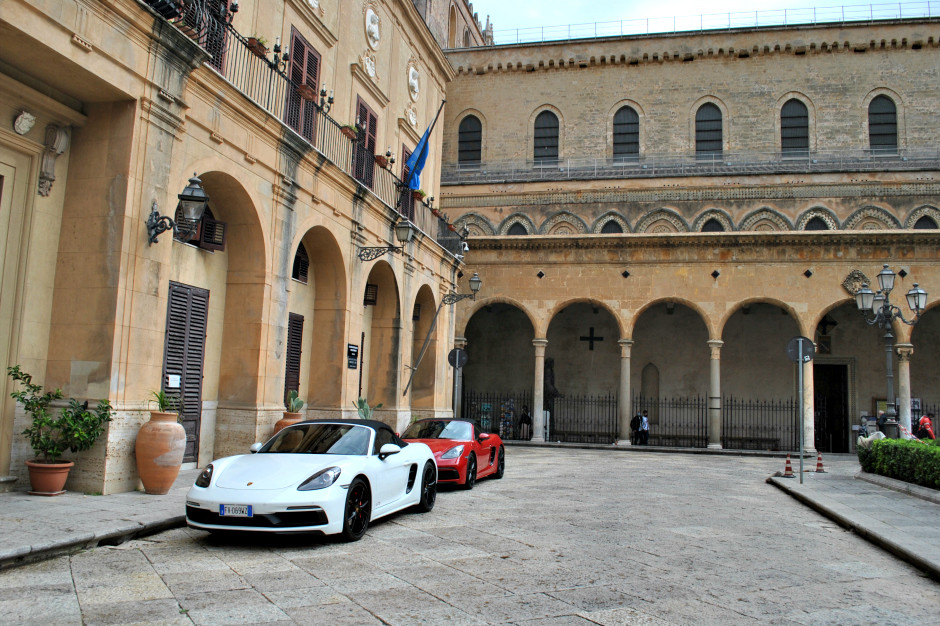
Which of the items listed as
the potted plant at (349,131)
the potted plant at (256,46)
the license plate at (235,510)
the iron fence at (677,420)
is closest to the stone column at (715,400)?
the iron fence at (677,420)

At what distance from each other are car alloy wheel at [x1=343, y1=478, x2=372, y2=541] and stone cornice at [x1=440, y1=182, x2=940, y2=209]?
2521 centimetres

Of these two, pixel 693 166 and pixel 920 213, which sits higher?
pixel 693 166

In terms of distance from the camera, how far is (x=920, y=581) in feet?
22.5

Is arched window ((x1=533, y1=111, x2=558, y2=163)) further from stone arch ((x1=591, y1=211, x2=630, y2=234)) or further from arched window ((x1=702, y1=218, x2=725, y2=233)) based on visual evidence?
arched window ((x1=702, y1=218, x2=725, y2=233))

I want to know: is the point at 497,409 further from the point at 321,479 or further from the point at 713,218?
the point at 321,479

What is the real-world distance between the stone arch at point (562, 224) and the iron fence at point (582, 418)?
687 cm

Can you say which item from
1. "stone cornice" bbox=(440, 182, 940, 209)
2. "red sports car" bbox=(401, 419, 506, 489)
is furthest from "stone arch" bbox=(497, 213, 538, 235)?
"red sports car" bbox=(401, 419, 506, 489)

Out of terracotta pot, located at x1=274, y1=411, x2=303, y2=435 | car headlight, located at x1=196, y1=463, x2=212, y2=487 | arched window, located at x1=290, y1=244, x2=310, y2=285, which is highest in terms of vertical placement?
arched window, located at x1=290, y1=244, x2=310, y2=285

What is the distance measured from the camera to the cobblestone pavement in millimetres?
5258

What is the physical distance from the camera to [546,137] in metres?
35.0

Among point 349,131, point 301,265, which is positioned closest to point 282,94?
point 349,131

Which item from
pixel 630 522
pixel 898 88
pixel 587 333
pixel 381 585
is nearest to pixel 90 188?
pixel 381 585

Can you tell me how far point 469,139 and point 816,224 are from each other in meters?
15.4

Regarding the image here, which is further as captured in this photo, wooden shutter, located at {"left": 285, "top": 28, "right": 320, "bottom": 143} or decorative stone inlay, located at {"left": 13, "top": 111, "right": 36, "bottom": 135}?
wooden shutter, located at {"left": 285, "top": 28, "right": 320, "bottom": 143}
